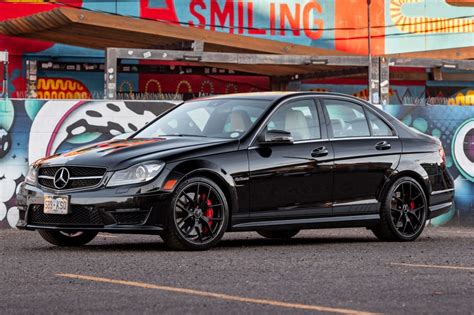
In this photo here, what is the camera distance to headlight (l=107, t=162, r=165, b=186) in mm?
10625

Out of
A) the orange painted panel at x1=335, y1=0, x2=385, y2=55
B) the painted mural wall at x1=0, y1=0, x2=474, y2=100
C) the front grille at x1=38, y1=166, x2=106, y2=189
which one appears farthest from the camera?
the orange painted panel at x1=335, y1=0, x2=385, y2=55

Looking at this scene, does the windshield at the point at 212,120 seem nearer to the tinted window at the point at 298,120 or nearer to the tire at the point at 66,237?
the tinted window at the point at 298,120

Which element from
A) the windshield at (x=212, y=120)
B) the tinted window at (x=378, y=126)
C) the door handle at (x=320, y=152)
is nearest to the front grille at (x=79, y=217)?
the windshield at (x=212, y=120)

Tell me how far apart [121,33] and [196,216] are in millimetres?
19810

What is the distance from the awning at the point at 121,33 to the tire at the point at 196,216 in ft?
57.1

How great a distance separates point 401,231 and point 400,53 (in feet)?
88.2

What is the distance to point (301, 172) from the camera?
11734mm

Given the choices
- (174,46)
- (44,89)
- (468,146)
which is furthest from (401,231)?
(44,89)

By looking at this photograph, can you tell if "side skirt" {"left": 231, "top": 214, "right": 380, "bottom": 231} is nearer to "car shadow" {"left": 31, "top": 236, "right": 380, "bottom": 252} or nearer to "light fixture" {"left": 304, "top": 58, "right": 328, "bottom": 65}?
"car shadow" {"left": 31, "top": 236, "right": 380, "bottom": 252}

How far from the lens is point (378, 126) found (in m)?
12.8

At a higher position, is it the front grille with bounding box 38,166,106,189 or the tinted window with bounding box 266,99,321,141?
the tinted window with bounding box 266,99,321,141

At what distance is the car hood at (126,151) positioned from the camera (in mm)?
10742

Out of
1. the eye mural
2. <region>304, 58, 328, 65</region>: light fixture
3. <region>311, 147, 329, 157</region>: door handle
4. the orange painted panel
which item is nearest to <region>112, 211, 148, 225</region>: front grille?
<region>311, 147, 329, 157</region>: door handle

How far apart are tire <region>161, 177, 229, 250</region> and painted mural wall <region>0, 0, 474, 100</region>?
76.5 feet
